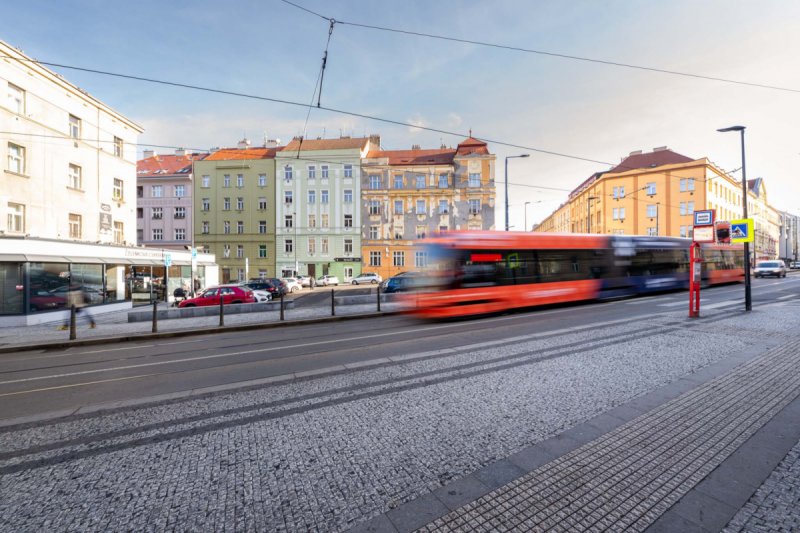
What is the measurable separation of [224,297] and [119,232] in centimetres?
1018

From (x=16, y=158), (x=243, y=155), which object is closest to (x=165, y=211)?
(x=243, y=155)

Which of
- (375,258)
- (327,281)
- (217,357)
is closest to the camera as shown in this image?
(217,357)

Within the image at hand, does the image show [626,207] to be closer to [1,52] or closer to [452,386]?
[452,386]

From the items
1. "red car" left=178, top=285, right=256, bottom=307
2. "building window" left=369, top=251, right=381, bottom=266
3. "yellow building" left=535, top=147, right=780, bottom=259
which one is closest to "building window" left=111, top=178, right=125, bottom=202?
"red car" left=178, top=285, right=256, bottom=307

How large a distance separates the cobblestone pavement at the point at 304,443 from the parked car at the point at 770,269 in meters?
37.1

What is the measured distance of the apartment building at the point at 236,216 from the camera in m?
43.8

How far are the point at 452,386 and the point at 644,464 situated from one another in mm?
2408

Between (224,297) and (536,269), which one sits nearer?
(536,269)

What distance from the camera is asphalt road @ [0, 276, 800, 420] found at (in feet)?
17.7

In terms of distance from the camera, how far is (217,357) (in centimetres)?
756

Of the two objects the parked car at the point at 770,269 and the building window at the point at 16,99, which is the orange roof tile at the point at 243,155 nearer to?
the building window at the point at 16,99

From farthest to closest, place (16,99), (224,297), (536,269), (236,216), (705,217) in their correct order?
(236,216)
(224,297)
(16,99)
(536,269)
(705,217)

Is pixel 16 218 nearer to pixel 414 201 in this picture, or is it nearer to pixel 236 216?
pixel 236 216

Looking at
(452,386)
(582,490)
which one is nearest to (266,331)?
(452,386)
